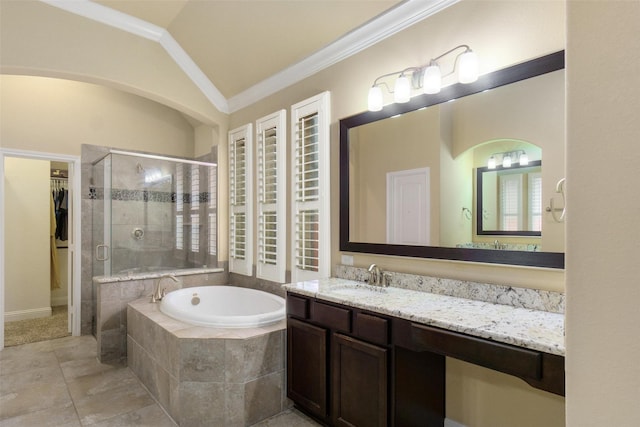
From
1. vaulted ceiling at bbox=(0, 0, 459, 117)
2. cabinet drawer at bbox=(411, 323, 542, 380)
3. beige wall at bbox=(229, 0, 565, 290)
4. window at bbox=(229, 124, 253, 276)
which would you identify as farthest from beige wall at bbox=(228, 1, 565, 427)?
window at bbox=(229, 124, 253, 276)

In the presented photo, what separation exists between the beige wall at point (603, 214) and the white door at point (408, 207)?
1.71 metres

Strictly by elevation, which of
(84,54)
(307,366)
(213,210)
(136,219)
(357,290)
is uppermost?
(84,54)

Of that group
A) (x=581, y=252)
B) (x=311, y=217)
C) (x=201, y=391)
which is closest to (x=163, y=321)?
(x=201, y=391)

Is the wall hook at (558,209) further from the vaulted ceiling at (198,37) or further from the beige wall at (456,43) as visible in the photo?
the vaulted ceiling at (198,37)

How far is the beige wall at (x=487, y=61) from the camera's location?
1.80 meters

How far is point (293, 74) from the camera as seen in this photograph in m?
3.41

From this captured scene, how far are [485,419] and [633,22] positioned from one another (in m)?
2.14

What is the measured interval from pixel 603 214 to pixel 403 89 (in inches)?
74.9

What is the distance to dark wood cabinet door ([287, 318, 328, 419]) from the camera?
226 centimetres

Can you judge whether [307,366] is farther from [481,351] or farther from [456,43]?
[456,43]

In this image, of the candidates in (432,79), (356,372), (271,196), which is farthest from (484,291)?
(271,196)

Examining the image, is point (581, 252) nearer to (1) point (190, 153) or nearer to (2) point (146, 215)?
(2) point (146, 215)

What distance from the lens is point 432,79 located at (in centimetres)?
213

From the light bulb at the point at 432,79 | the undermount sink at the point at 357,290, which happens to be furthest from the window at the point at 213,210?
the light bulb at the point at 432,79
